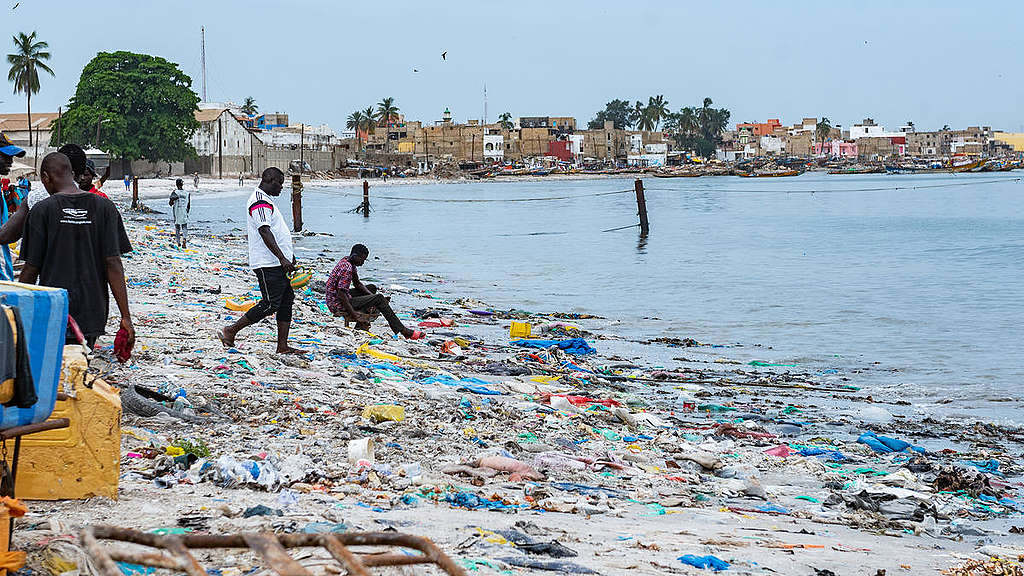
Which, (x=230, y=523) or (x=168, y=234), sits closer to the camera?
(x=230, y=523)

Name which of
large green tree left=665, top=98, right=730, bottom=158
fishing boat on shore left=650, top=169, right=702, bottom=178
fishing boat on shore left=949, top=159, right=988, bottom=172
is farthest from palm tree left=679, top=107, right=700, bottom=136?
fishing boat on shore left=949, top=159, right=988, bottom=172

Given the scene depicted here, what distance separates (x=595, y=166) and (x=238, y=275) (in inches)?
4519

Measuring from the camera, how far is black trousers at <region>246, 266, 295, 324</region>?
7312mm

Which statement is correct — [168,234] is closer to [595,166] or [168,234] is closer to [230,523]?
[230,523]

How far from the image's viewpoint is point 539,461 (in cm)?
561

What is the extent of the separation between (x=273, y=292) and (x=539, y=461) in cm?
276

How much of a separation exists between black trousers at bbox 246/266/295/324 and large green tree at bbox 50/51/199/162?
53375 mm

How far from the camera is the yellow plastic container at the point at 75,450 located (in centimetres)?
367

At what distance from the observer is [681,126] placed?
14950 centimetres

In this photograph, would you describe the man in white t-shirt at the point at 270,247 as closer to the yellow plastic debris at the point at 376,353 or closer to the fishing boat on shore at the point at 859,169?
the yellow plastic debris at the point at 376,353

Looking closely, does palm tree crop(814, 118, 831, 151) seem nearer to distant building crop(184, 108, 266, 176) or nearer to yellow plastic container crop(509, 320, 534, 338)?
distant building crop(184, 108, 266, 176)

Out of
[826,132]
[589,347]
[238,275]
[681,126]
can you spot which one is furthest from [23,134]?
[826,132]

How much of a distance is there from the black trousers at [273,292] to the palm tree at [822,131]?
168 m

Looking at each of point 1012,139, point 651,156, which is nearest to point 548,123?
point 651,156
